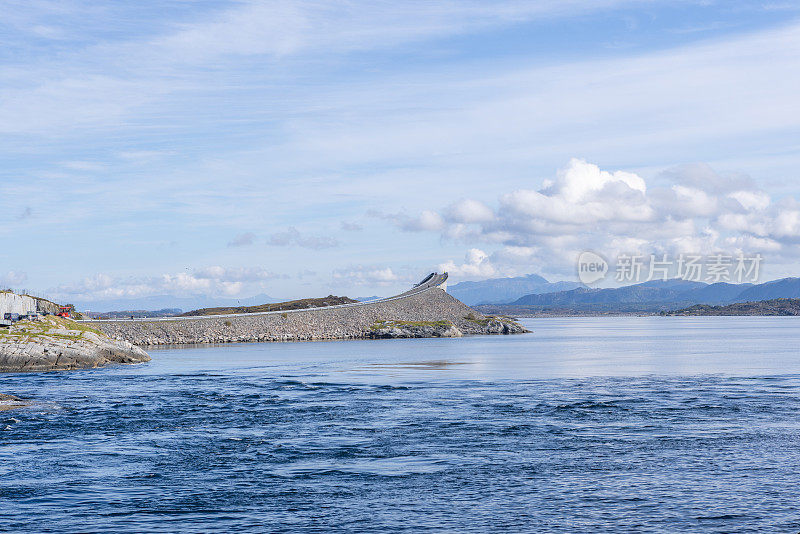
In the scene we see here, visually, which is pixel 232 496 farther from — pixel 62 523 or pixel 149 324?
pixel 149 324

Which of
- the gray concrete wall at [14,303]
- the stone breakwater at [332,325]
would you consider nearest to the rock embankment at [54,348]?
the gray concrete wall at [14,303]

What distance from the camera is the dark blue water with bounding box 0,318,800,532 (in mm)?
20906

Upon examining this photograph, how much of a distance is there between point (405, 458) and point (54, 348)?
5739cm

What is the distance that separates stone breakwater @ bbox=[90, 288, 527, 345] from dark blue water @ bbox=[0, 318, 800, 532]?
8773 cm

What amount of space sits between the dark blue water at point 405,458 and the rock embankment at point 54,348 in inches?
745

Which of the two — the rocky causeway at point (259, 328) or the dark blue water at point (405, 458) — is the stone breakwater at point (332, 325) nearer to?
the rocky causeway at point (259, 328)

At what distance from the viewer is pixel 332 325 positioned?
538ft

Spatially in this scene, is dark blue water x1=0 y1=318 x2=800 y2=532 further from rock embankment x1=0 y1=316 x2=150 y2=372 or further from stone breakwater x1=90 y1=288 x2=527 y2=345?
stone breakwater x1=90 y1=288 x2=527 y2=345

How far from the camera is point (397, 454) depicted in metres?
29.3

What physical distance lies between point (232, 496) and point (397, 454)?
25.5ft

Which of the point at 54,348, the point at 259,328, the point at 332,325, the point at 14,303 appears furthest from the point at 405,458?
the point at 332,325

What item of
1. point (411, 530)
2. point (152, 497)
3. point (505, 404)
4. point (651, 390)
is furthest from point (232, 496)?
point (651, 390)

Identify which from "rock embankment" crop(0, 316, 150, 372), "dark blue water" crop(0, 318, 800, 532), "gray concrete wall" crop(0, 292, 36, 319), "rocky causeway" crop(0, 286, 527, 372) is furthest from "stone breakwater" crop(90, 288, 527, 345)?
"dark blue water" crop(0, 318, 800, 532)

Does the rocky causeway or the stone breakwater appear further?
the stone breakwater
